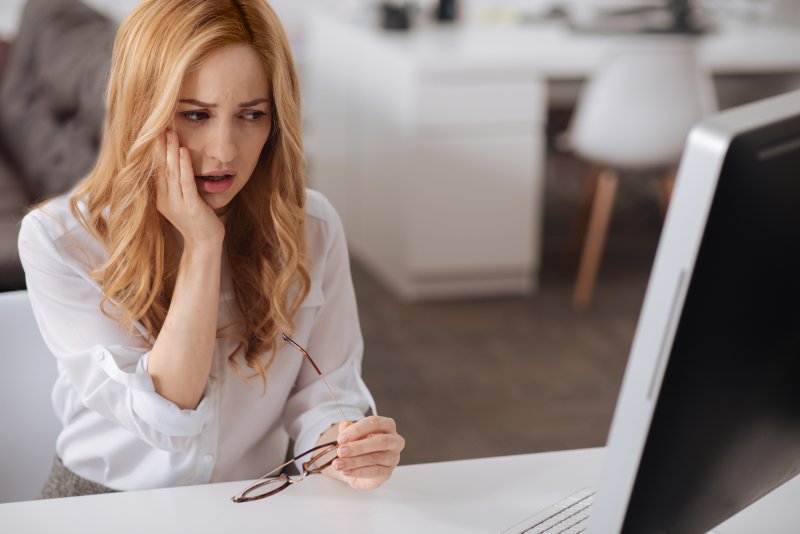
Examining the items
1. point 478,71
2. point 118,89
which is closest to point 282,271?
point 118,89

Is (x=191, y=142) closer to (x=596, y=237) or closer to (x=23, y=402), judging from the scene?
(x=23, y=402)

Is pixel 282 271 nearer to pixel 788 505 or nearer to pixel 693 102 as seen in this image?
pixel 788 505

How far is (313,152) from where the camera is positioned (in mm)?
4445

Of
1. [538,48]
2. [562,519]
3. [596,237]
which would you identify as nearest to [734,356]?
[562,519]

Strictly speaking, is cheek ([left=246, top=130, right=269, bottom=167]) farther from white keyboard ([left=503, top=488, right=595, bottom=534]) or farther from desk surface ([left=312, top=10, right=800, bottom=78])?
desk surface ([left=312, top=10, right=800, bottom=78])

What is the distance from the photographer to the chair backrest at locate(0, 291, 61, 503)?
1339 mm

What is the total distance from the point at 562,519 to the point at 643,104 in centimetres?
261

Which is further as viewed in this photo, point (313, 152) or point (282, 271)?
point (313, 152)

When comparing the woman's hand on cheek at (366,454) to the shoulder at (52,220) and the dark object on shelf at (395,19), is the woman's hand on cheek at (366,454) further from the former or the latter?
the dark object on shelf at (395,19)

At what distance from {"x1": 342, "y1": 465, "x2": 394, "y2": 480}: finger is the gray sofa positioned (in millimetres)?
1628

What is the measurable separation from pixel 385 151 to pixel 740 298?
10.0 ft

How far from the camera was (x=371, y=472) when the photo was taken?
1139mm

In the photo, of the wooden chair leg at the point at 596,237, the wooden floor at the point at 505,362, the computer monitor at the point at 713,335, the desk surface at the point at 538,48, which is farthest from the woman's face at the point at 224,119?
the wooden chair leg at the point at 596,237

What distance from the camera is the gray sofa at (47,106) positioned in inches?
109
